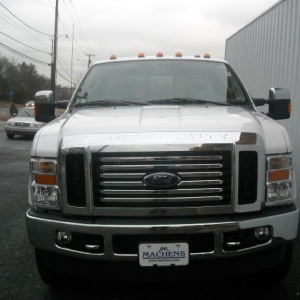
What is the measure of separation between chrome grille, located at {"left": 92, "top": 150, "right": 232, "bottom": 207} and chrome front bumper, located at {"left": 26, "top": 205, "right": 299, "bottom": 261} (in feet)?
0.44

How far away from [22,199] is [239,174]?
4664 mm

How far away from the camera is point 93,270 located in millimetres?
2941

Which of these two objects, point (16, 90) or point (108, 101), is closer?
point (108, 101)

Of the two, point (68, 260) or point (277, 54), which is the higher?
point (277, 54)

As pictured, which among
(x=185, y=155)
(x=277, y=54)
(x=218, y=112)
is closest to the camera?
(x=185, y=155)

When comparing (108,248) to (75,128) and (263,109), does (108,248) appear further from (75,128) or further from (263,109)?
(263,109)

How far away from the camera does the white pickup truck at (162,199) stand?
2.77m

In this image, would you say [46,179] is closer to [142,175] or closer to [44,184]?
[44,184]

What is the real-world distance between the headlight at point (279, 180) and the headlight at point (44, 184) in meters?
1.46

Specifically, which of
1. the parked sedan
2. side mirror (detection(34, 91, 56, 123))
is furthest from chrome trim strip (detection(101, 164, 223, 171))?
the parked sedan

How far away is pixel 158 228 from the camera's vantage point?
2.74 meters

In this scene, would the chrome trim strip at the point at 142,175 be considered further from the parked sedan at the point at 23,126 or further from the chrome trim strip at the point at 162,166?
the parked sedan at the point at 23,126

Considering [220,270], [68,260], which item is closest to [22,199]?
[68,260]

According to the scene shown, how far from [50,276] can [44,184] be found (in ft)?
2.77
